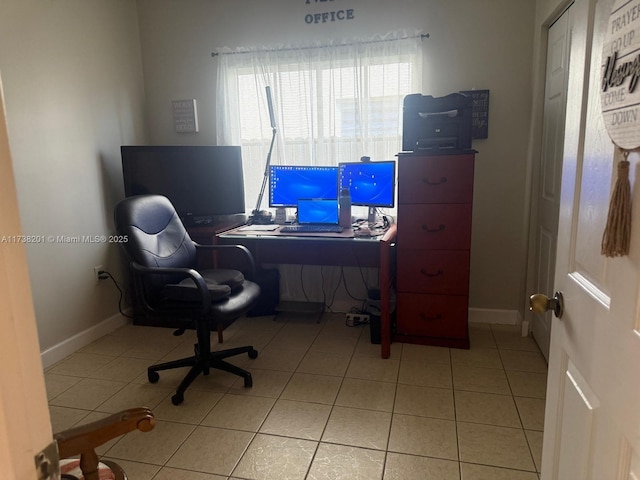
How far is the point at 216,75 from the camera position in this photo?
11.2ft

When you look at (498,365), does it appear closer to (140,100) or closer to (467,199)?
(467,199)

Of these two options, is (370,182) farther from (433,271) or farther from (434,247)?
(433,271)

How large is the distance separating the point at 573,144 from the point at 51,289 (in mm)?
2942

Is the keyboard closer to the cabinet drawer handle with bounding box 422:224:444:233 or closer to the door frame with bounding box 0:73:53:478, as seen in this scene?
the cabinet drawer handle with bounding box 422:224:444:233

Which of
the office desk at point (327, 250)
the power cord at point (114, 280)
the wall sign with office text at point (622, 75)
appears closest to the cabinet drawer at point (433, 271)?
the office desk at point (327, 250)

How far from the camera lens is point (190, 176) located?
10.8ft

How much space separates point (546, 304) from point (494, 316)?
2.32m

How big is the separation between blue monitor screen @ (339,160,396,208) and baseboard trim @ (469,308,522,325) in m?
1.09

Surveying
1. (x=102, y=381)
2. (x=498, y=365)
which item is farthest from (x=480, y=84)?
(x=102, y=381)

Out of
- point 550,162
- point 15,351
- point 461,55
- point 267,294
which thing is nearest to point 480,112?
point 461,55

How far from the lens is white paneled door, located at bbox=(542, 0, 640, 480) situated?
2.31ft

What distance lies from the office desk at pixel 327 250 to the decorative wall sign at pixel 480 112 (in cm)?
90

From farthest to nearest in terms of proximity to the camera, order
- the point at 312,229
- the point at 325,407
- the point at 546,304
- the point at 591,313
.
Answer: the point at 312,229
the point at 325,407
the point at 546,304
the point at 591,313

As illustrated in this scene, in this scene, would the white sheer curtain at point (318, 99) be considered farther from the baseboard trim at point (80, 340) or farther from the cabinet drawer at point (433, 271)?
the baseboard trim at point (80, 340)
